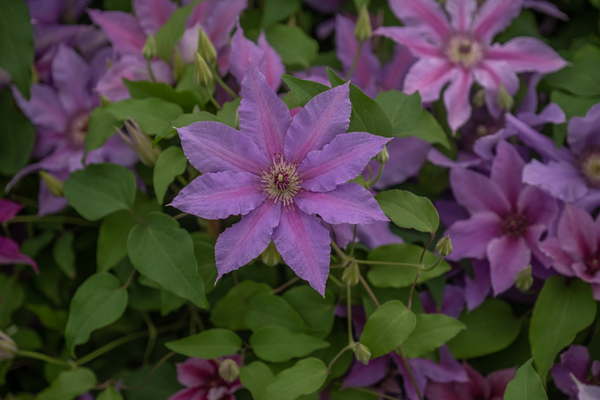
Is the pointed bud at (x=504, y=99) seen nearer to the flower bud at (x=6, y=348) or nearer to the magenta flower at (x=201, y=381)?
the magenta flower at (x=201, y=381)

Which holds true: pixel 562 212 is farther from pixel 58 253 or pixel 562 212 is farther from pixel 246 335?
pixel 58 253

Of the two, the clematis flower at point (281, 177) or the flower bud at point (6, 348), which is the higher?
the clematis flower at point (281, 177)

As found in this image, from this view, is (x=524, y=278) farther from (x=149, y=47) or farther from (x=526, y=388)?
(x=149, y=47)

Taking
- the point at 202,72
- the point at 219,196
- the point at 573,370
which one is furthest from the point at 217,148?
the point at 573,370

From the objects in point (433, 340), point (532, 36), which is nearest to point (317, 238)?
point (433, 340)

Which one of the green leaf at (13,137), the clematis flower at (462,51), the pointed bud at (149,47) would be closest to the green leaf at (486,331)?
the clematis flower at (462,51)

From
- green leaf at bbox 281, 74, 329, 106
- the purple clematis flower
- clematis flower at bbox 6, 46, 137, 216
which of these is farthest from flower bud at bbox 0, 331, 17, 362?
the purple clematis flower
